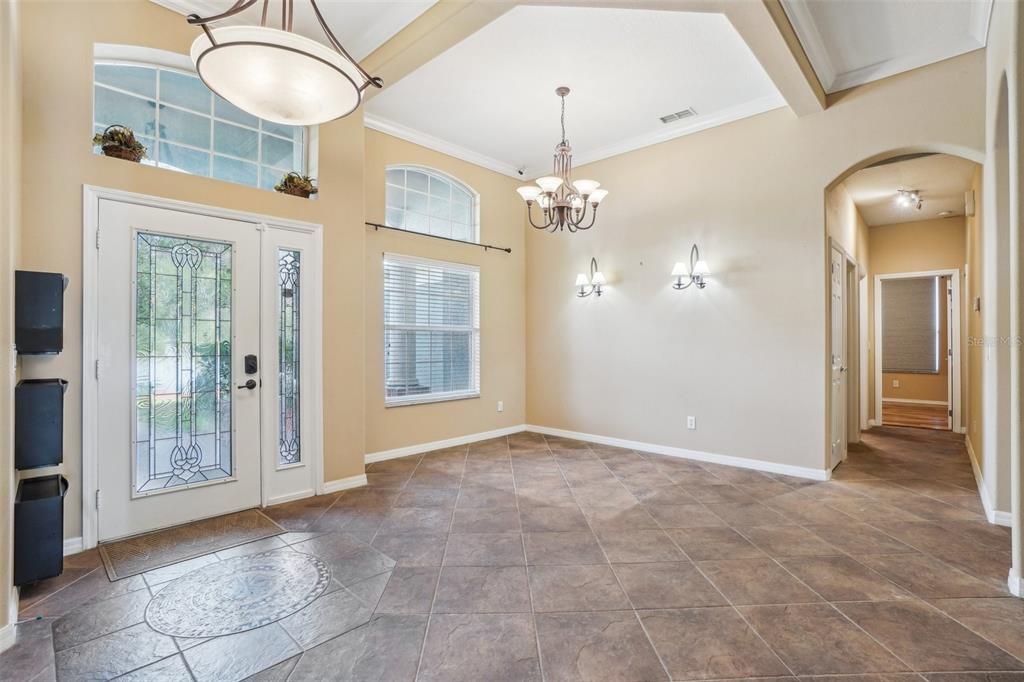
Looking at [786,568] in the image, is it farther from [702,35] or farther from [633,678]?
[702,35]

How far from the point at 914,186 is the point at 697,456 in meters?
4.22

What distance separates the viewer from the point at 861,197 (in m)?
6.02

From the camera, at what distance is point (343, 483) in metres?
3.89

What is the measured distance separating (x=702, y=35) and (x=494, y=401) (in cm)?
420

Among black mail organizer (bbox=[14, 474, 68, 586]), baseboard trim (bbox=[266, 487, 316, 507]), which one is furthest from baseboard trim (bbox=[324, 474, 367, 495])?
black mail organizer (bbox=[14, 474, 68, 586])

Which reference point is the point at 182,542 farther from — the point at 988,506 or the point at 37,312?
the point at 988,506

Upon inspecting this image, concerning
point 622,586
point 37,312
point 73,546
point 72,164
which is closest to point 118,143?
point 72,164

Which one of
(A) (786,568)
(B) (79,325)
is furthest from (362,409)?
(A) (786,568)

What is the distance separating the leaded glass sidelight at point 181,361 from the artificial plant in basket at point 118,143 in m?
0.48

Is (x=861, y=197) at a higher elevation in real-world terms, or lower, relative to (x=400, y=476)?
higher

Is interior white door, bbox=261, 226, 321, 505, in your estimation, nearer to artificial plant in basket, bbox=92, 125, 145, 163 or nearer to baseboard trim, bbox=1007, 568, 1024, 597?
artificial plant in basket, bbox=92, 125, 145, 163

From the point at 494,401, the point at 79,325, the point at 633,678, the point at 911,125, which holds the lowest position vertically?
the point at 633,678

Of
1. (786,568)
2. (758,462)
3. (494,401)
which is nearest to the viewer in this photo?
(786,568)

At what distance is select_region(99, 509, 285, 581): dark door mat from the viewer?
2596 mm
